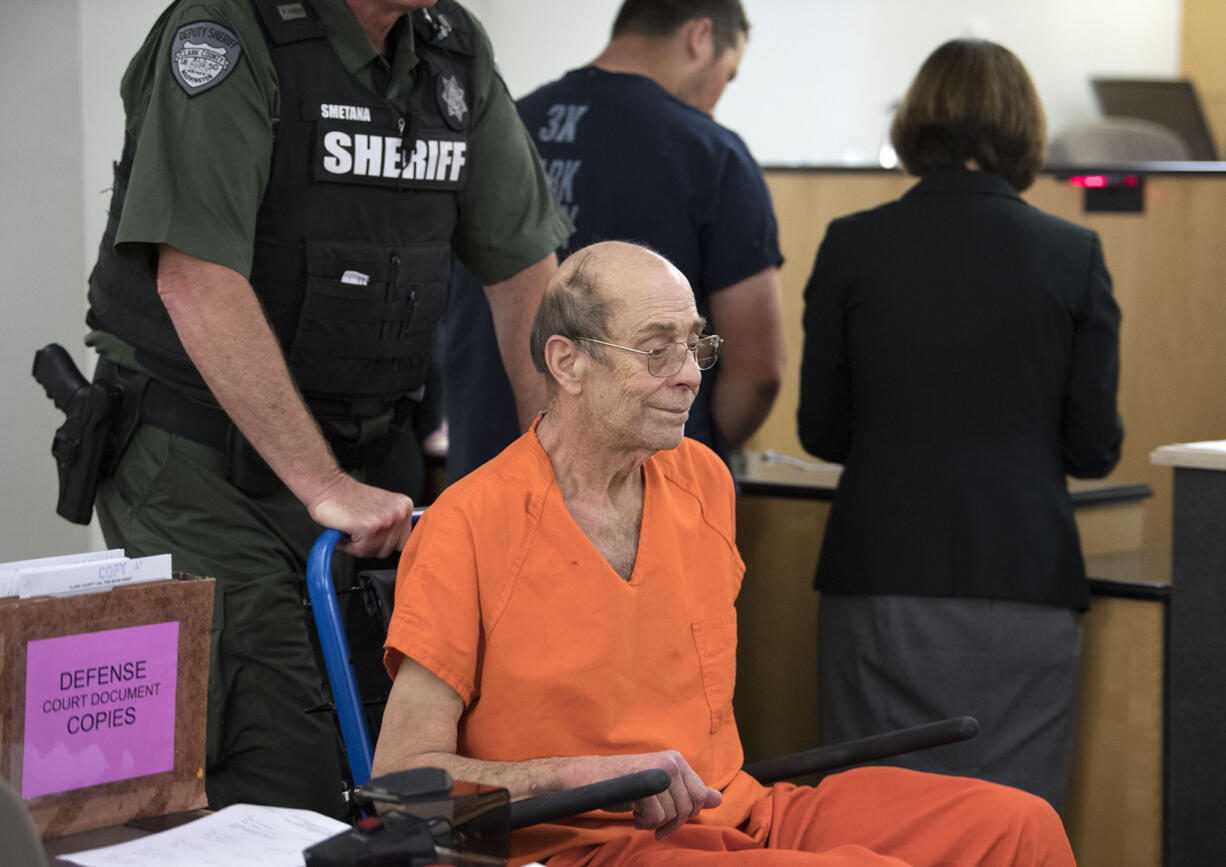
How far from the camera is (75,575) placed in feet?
4.68

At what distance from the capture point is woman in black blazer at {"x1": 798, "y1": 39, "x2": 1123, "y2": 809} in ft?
7.85

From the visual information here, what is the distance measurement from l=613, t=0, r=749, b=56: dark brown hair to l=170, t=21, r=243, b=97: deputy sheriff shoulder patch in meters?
1.14

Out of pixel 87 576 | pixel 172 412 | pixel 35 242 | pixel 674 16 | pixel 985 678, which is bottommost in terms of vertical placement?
pixel 985 678

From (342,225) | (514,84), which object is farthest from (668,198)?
(514,84)

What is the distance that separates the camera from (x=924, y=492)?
2.44 meters

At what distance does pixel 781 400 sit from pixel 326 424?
83.6 inches

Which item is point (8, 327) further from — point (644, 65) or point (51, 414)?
point (644, 65)

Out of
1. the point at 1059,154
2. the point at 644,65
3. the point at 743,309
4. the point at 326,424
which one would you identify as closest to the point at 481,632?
the point at 326,424

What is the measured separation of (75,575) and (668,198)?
1.48m

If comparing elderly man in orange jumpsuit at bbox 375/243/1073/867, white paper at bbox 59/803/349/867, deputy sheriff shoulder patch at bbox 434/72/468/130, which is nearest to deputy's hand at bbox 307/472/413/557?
elderly man in orange jumpsuit at bbox 375/243/1073/867

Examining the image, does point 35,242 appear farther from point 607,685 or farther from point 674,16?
point 607,685

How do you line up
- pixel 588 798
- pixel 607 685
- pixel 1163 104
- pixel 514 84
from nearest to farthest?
pixel 588 798 < pixel 607 685 < pixel 514 84 < pixel 1163 104

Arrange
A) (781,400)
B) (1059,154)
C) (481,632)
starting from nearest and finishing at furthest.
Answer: (481,632), (781,400), (1059,154)

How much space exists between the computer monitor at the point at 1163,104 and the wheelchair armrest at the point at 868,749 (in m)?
6.07
